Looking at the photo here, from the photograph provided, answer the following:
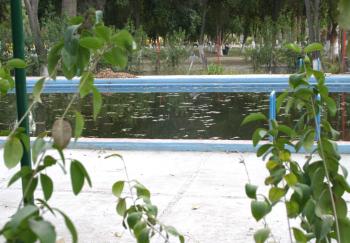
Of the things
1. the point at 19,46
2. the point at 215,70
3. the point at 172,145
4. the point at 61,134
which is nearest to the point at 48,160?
the point at 61,134

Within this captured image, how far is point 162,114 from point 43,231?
1137 centimetres

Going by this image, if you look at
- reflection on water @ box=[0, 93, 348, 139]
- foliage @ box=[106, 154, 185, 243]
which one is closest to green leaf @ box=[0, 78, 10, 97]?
foliage @ box=[106, 154, 185, 243]

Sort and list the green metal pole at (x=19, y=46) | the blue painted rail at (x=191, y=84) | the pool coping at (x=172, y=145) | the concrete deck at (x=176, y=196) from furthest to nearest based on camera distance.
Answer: the blue painted rail at (x=191, y=84) < the pool coping at (x=172, y=145) < the concrete deck at (x=176, y=196) < the green metal pole at (x=19, y=46)

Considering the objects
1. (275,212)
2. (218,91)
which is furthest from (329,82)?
(275,212)

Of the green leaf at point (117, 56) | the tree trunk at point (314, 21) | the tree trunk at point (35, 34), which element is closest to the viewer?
the green leaf at point (117, 56)

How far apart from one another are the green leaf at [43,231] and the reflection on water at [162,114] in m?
7.41

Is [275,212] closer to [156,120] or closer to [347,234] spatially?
[347,234]

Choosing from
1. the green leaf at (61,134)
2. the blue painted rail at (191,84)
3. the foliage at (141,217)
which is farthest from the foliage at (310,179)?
the blue painted rail at (191,84)

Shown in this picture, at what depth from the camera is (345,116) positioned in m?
11.2

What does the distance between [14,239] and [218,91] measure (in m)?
16.0

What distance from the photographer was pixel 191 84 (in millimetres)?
17609

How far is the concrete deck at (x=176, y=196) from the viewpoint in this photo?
428 centimetres

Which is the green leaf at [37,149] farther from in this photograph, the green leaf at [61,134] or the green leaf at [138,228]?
the green leaf at [138,228]

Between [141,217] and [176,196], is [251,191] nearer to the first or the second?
[141,217]
